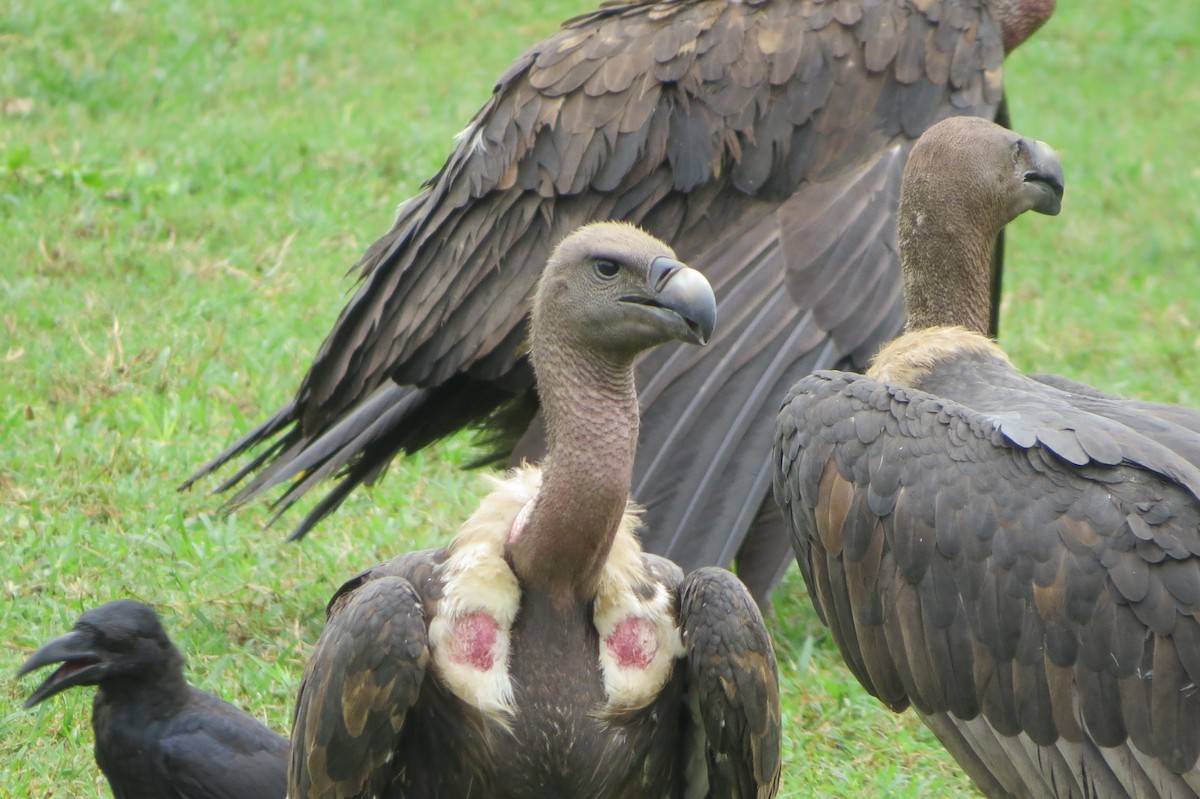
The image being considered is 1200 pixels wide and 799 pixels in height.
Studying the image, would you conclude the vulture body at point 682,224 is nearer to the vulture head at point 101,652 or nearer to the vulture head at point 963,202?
the vulture head at point 963,202

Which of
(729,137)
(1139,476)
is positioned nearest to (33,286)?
(729,137)

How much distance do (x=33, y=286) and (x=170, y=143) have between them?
185 centimetres

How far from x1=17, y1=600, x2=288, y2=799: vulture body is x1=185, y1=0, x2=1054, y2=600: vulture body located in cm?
125

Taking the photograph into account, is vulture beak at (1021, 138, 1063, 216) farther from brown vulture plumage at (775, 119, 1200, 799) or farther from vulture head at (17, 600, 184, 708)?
vulture head at (17, 600, 184, 708)

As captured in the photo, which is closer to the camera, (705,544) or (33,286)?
(705,544)

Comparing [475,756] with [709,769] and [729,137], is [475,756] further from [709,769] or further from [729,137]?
[729,137]

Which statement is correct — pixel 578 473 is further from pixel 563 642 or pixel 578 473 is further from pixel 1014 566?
pixel 1014 566

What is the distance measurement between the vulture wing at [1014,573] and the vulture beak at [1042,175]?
73 centimetres

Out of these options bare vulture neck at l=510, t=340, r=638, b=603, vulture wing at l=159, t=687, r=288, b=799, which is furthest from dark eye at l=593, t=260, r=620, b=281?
vulture wing at l=159, t=687, r=288, b=799

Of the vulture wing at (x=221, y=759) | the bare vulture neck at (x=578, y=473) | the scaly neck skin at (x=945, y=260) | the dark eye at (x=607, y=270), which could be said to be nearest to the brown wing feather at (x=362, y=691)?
the bare vulture neck at (x=578, y=473)

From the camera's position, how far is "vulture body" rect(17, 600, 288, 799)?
406 cm

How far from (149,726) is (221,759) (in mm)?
203

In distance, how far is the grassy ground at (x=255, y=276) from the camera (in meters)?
4.93

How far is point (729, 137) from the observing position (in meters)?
5.32
